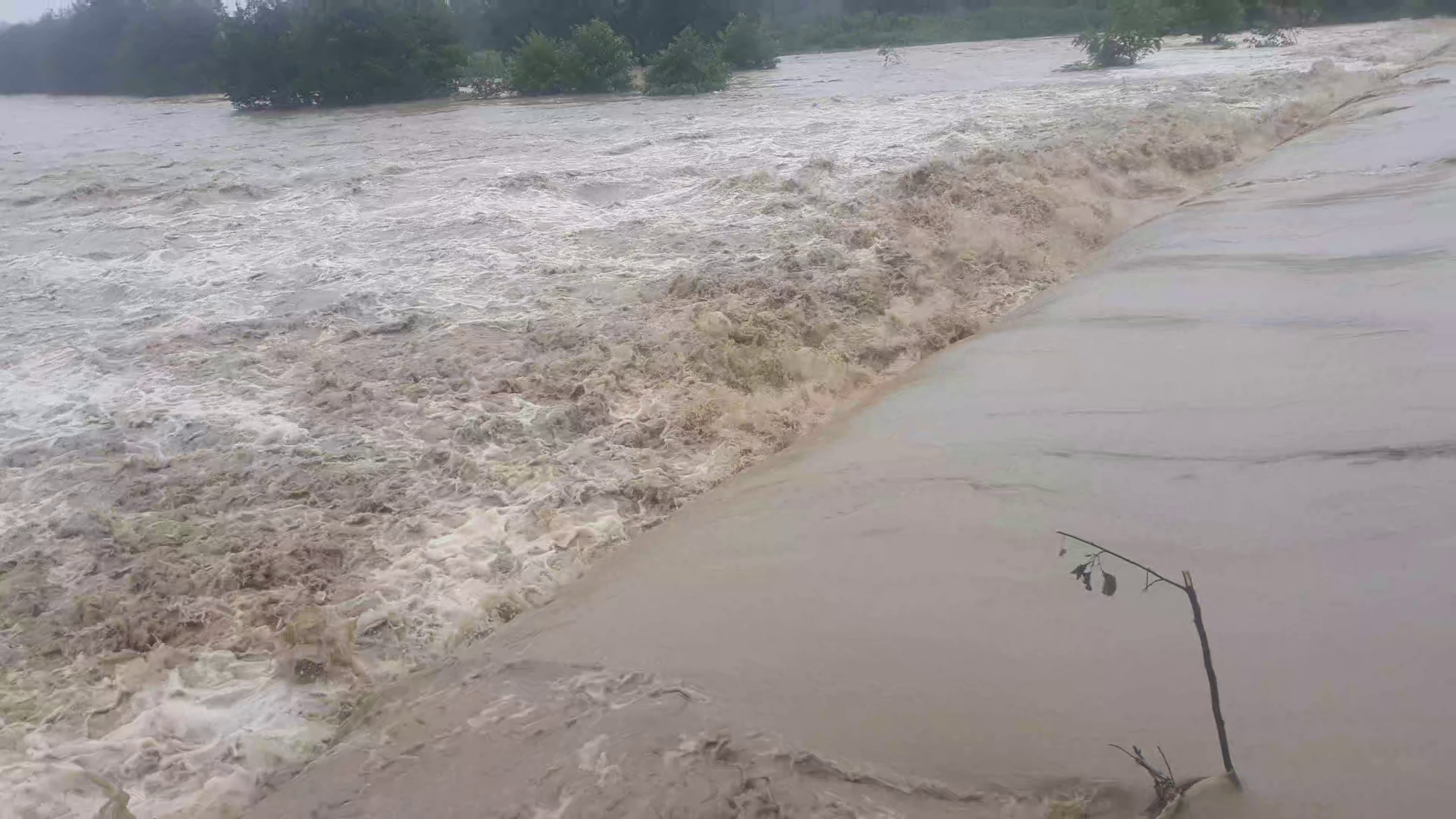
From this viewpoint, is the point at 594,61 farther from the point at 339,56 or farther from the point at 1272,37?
the point at 1272,37

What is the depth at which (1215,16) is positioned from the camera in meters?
20.8

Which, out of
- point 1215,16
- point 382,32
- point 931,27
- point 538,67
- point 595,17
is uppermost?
point 595,17

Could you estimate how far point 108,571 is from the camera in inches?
136

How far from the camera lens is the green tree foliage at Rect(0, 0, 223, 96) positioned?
24.0 metres

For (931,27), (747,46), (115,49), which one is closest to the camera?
(747,46)

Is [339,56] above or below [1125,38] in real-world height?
above

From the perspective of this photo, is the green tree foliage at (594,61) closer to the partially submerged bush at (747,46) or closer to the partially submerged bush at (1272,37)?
the partially submerged bush at (747,46)

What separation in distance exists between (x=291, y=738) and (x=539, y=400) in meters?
2.22

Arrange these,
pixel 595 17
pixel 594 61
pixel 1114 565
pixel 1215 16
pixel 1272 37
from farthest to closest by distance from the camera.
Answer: pixel 595 17, pixel 1215 16, pixel 594 61, pixel 1272 37, pixel 1114 565

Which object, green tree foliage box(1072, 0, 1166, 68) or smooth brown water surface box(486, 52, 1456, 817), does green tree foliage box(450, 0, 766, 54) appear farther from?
smooth brown water surface box(486, 52, 1456, 817)

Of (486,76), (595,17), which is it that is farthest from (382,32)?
(595,17)

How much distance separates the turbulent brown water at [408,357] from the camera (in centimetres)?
303

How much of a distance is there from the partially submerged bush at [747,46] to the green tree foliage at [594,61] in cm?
330

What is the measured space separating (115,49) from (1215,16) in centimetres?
2625
